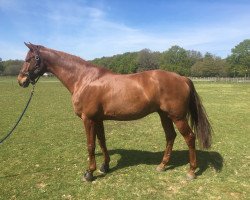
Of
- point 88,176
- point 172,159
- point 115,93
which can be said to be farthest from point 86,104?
point 172,159

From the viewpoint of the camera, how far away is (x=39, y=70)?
5.77 meters

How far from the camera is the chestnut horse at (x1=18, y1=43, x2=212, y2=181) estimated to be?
549 cm

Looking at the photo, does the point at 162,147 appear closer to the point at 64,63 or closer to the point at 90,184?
the point at 90,184

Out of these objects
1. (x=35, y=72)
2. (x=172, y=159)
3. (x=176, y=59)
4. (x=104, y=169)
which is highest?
(x=176, y=59)

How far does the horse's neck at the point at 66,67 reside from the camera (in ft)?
19.0

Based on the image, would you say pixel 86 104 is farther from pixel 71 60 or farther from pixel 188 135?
pixel 188 135

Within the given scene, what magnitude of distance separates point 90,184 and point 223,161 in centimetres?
327

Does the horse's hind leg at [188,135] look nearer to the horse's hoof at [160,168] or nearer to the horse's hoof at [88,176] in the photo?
the horse's hoof at [160,168]

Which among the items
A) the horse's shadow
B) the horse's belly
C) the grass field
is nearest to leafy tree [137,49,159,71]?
the grass field

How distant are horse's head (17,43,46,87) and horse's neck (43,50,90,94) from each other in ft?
0.58

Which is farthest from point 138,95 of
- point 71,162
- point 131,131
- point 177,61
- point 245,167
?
point 177,61

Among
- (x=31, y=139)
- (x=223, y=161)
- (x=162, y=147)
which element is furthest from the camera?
(x=31, y=139)

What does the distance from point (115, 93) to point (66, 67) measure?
4.01 feet

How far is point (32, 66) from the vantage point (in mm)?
5680
